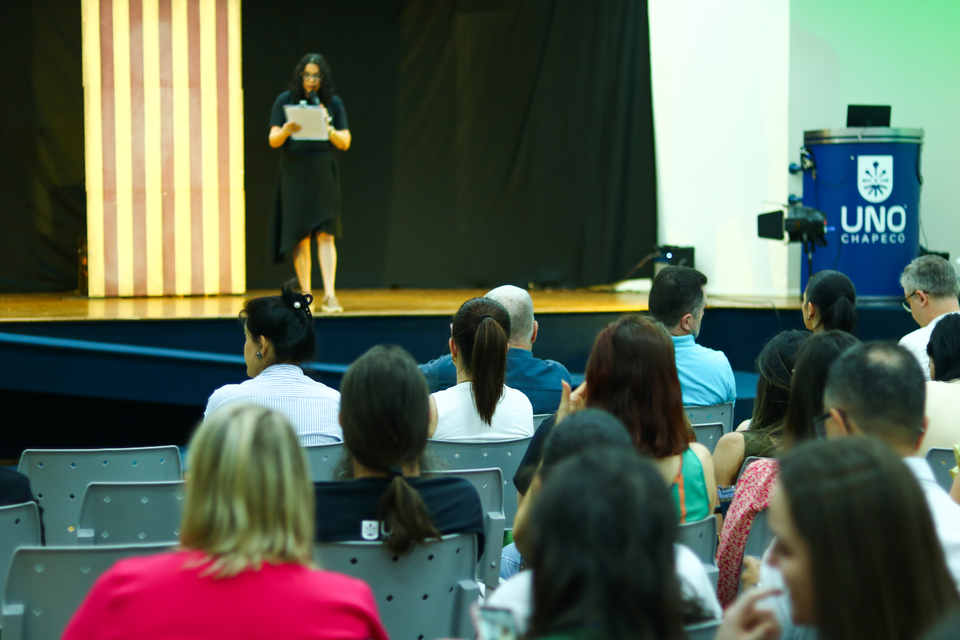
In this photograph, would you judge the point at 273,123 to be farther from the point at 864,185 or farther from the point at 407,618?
the point at 407,618

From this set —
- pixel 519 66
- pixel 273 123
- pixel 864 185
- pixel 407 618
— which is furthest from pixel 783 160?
pixel 407 618

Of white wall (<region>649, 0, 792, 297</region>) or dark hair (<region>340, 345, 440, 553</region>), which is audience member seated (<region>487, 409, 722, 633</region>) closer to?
dark hair (<region>340, 345, 440, 553</region>)

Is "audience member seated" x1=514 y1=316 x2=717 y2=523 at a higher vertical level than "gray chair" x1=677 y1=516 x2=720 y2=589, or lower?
higher

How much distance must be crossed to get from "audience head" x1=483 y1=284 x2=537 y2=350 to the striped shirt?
73 centimetres

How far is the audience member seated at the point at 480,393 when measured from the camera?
8.75 ft

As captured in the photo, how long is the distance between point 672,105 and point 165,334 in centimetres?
434

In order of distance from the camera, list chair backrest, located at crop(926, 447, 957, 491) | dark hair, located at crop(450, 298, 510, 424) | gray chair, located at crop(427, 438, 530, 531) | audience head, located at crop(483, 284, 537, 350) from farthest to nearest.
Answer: audience head, located at crop(483, 284, 537, 350), dark hair, located at crop(450, 298, 510, 424), gray chair, located at crop(427, 438, 530, 531), chair backrest, located at crop(926, 447, 957, 491)

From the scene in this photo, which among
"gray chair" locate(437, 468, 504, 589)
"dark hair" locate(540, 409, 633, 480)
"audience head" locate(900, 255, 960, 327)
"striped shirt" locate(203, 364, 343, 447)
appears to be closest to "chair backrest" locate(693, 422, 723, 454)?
"gray chair" locate(437, 468, 504, 589)

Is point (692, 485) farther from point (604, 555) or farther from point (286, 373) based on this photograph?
point (286, 373)

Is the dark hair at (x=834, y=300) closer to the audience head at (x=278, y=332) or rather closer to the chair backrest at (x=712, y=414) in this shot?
the chair backrest at (x=712, y=414)

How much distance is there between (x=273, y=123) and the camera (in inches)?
213

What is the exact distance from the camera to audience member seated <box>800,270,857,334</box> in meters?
3.45

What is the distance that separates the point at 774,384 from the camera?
2562 mm

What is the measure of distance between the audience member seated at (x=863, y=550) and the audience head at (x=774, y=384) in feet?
4.90
